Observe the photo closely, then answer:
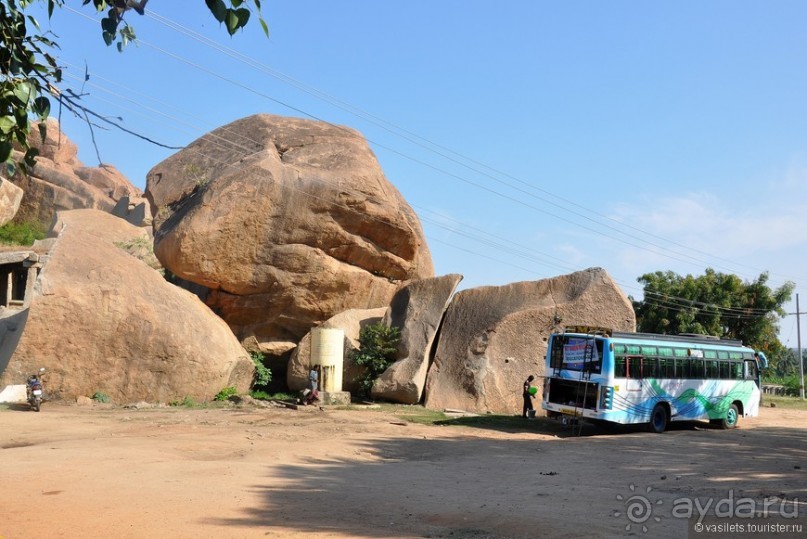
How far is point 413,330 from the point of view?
81.5 ft

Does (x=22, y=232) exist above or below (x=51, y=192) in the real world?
below

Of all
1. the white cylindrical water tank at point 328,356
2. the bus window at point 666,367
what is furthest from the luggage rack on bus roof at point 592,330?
the white cylindrical water tank at point 328,356

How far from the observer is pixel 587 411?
57.7 ft

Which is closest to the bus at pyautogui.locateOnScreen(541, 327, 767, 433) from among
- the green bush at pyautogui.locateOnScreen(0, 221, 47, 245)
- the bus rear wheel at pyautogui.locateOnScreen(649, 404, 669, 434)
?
the bus rear wheel at pyautogui.locateOnScreen(649, 404, 669, 434)

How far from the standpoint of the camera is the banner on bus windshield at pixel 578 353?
17.7 metres

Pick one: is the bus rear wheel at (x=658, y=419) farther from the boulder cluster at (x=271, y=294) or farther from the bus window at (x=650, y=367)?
the boulder cluster at (x=271, y=294)

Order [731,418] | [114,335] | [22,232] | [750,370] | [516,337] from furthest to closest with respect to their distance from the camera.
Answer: [22,232]
[516,337]
[750,370]
[731,418]
[114,335]

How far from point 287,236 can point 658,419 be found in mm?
14660

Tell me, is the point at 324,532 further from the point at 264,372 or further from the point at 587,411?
the point at 264,372

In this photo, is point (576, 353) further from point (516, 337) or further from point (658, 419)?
point (516, 337)

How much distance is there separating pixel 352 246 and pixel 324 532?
2027 cm

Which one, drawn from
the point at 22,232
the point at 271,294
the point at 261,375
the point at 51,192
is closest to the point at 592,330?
the point at 261,375

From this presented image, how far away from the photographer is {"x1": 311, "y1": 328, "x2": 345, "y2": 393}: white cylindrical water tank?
74.5 ft

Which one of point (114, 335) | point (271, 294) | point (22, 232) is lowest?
point (114, 335)
